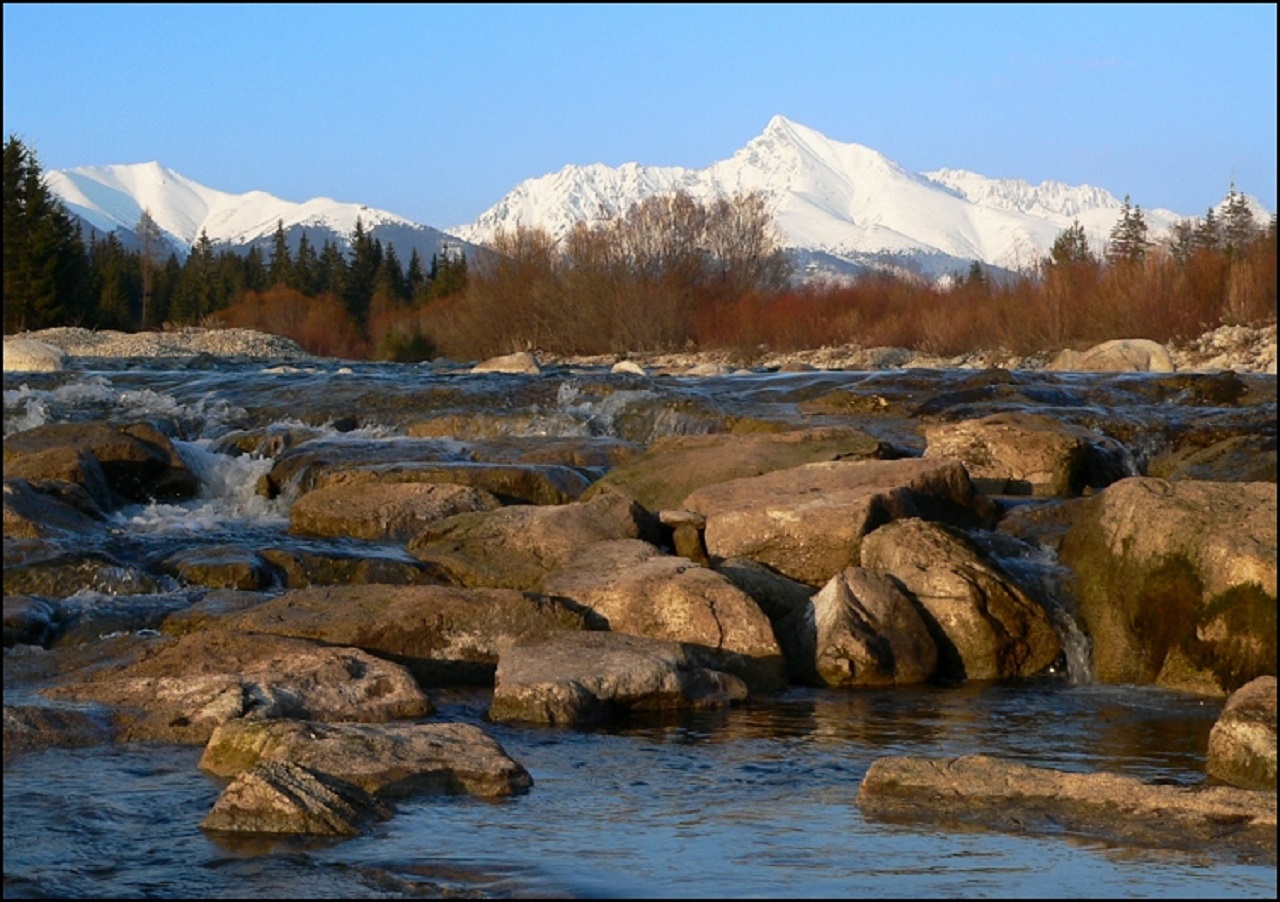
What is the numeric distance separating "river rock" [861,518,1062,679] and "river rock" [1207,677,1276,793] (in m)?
2.52

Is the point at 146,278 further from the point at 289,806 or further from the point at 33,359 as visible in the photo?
the point at 289,806

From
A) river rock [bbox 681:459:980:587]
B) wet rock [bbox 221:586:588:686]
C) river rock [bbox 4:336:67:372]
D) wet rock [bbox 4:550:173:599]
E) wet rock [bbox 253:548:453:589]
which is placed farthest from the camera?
river rock [bbox 4:336:67:372]

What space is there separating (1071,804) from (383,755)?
102 inches

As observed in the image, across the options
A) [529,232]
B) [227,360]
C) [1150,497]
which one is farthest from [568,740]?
[529,232]

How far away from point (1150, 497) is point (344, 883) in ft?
19.6

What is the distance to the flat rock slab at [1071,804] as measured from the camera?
17.4ft

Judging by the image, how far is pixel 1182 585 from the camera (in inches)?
348

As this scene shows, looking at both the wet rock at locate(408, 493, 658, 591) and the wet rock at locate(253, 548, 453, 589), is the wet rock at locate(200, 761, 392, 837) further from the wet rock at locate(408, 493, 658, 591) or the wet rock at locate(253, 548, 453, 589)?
the wet rock at locate(253, 548, 453, 589)

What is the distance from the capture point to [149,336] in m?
44.9

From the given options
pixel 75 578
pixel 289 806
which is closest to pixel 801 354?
pixel 75 578

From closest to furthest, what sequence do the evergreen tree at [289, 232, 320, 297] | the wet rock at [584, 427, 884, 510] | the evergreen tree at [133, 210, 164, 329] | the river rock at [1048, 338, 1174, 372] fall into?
the wet rock at [584, 427, 884, 510] < the river rock at [1048, 338, 1174, 372] < the evergreen tree at [133, 210, 164, 329] < the evergreen tree at [289, 232, 320, 297]

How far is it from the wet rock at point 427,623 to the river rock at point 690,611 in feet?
0.72

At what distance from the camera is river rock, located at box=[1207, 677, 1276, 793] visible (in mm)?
6285

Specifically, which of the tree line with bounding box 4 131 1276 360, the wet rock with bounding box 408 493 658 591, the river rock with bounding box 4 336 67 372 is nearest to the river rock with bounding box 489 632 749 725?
the wet rock with bounding box 408 493 658 591
